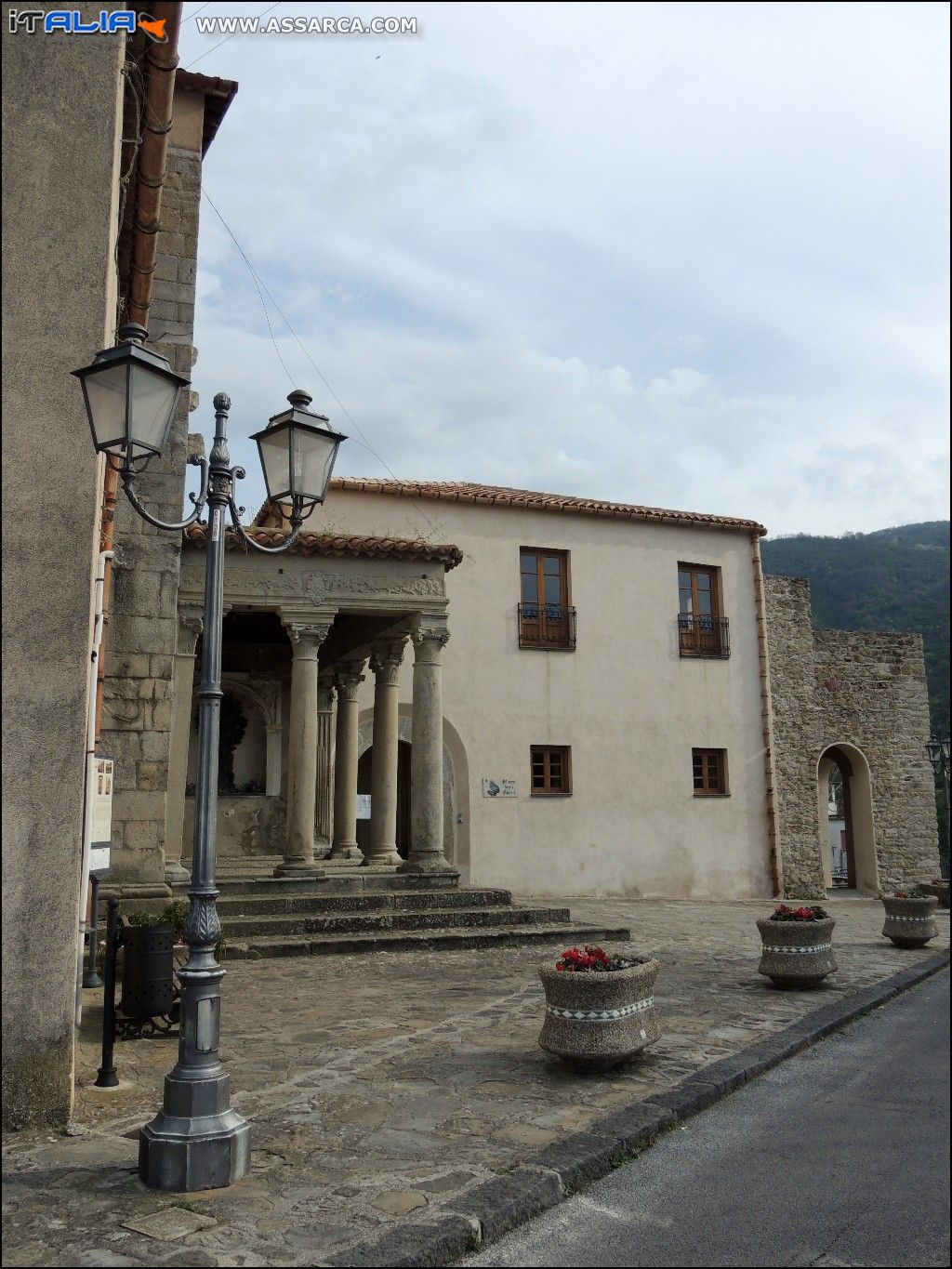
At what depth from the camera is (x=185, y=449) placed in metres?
11.2

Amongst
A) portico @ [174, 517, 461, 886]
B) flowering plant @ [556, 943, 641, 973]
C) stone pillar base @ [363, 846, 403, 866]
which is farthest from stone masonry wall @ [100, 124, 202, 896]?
flowering plant @ [556, 943, 641, 973]

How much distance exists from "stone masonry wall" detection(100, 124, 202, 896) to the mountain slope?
6971 mm

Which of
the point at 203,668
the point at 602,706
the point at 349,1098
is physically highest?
the point at 602,706

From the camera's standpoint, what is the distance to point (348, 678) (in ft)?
55.6

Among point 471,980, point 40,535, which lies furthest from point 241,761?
point 40,535

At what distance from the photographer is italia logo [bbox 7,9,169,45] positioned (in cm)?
520

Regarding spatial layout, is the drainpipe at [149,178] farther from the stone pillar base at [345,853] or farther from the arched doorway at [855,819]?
the arched doorway at [855,819]

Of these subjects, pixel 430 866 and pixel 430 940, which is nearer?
pixel 430 940

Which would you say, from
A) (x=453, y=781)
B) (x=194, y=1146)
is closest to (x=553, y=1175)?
(x=194, y=1146)

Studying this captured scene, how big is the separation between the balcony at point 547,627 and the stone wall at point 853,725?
497 cm

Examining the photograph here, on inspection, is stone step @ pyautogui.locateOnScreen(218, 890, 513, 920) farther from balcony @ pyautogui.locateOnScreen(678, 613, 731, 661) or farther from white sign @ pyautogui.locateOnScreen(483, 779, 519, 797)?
balcony @ pyautogui.locateOnScreen(678, 613, 731, 661)

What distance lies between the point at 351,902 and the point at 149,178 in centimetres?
764

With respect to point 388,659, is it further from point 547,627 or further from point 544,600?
point 544,600

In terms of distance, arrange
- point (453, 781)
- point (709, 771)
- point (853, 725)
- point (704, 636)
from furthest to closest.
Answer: point (853, 725) < point (704, 636) < point (709, 771) < point (453, 781)
